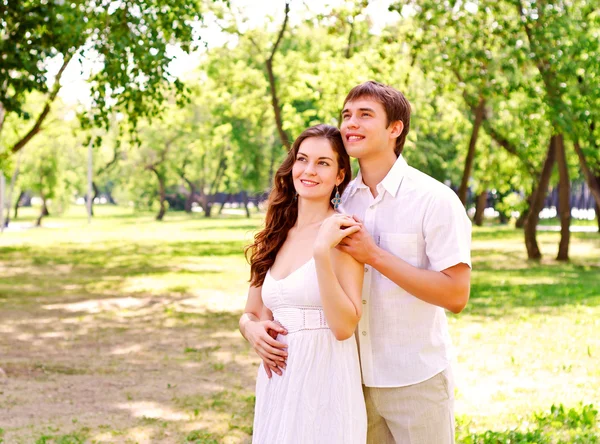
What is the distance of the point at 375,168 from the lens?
3326mm

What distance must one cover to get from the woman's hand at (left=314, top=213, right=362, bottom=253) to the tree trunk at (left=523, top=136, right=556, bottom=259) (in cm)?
2102

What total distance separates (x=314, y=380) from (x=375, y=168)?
901 mm

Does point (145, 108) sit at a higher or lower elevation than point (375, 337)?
higher

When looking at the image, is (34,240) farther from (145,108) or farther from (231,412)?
(231,412)

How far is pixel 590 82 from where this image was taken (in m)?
18.0

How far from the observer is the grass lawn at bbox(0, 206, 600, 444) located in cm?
711

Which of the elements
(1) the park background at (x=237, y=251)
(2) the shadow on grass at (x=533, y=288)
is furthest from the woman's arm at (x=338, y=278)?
(2) the shadow on grass at (x=533, y=288)

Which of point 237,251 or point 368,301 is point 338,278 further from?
point 237,251

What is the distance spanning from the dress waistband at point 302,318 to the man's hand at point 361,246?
327mm

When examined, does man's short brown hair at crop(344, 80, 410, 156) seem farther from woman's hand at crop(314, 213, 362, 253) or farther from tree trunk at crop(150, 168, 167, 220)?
tree trunk at crop(150, 168, 167, 220)

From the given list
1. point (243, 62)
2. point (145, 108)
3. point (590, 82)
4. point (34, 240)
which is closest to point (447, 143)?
point (243, 62)

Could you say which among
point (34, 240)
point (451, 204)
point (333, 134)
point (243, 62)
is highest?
point (243, 62)

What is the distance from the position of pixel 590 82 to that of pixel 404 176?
16153 mm

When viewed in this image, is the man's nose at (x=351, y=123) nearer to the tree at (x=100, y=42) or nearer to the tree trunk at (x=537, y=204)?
the tree at (x=100, y=42)
